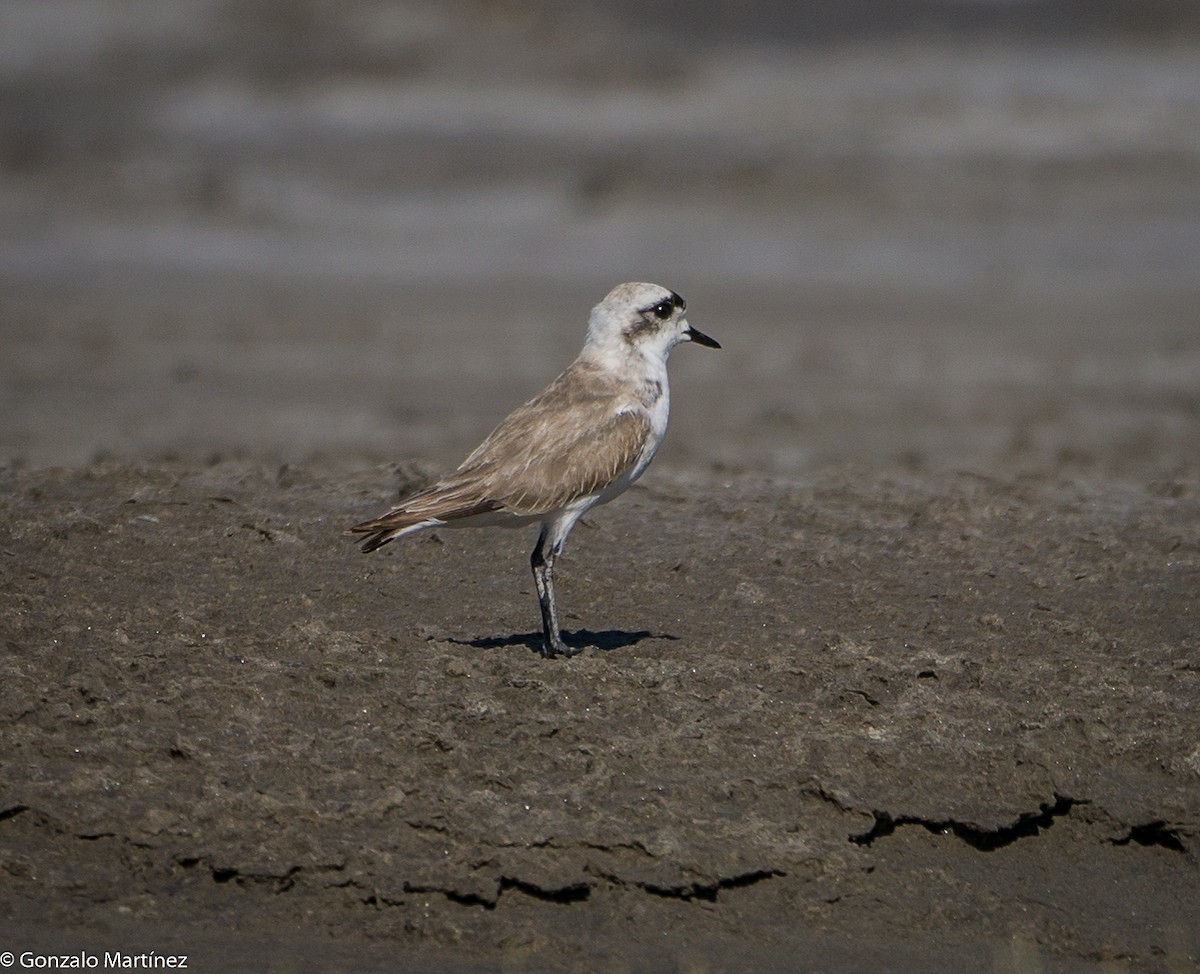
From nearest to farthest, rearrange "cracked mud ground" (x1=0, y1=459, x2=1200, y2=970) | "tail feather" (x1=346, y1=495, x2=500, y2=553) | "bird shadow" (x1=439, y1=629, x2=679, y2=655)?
"cracked mud ground" (x1=0, y1=459, x2=1200, y2=970)
"tail feather" (x1=346, y1=495, x2=500, y2=553)
"bird shadow" (x1=439, y1=629, x2=679, y2=655)

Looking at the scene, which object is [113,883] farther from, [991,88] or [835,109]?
[991,88]

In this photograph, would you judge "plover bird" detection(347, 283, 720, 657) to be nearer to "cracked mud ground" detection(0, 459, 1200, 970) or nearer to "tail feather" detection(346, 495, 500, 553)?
"tail feather" detection(346, 495, 500, 553)

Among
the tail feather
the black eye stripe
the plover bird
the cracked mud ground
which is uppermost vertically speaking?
the black eye stripe

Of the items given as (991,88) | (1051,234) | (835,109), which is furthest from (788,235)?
(991,88)

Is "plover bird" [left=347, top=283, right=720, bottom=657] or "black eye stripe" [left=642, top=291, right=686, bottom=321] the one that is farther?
"black eye stripe" [left=642, top=291, right=686, bottom=321]

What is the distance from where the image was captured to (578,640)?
582 centimetres

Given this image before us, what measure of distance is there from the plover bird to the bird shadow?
9 centimetres

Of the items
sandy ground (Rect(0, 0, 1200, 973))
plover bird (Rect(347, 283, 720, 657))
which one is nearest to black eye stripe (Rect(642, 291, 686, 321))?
plover bird (Rect(347, 283, 720, 657))

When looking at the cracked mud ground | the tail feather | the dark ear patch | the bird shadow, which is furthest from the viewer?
the dark ear patch

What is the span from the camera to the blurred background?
458 inches

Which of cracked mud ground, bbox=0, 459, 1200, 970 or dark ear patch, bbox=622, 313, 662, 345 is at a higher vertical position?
dark ear patch, bbox=622, 313, 662, 345

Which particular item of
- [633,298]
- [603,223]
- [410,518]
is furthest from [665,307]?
[603,223]

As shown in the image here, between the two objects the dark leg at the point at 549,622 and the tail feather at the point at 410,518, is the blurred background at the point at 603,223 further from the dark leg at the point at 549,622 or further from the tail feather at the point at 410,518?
the tail feather at the point at 410,518

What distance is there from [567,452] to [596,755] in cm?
120
